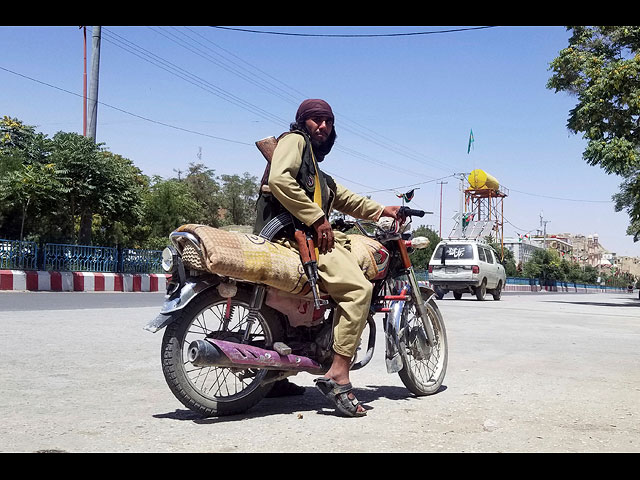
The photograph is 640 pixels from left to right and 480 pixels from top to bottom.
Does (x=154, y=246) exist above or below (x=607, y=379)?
above

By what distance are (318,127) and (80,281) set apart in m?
17.4

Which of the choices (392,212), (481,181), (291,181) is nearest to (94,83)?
(392,212)

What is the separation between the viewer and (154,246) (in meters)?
34.2

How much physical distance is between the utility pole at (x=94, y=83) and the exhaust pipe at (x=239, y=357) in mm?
21632

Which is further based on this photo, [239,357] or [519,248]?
[519,248]

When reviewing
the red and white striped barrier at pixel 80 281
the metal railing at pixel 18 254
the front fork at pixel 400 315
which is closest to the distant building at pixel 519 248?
the red and white striped barrier at pixel 80 281

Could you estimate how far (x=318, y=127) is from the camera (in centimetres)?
424

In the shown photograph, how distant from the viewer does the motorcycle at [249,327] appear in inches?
143

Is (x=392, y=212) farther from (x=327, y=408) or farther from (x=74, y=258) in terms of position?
(x=74, y=258)

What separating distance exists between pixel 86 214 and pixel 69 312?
1426cm

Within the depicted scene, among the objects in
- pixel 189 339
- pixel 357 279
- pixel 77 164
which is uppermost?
pixel 77 164

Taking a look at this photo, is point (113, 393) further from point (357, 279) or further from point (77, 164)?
point (77, 164)
